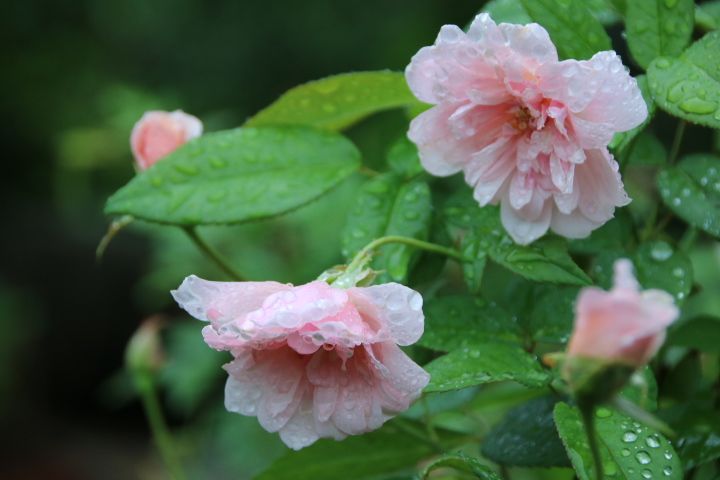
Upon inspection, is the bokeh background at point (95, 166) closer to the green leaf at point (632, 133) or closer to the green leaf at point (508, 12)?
the green leaf at point (508, 12)

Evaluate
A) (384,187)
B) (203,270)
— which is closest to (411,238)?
(384,187)

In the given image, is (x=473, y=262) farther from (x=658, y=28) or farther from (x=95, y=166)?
(x=95, y=166)

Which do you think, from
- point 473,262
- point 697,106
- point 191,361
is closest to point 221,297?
point 473,262

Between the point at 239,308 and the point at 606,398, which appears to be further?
the point at 239,308

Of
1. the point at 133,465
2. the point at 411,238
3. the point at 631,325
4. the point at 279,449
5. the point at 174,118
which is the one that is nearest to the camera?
the point at 631,325

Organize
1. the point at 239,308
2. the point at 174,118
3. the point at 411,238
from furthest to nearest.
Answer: the point at 174,118, the point at 411,238, the point at 239,308

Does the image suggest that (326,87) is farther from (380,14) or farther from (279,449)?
(380,14)

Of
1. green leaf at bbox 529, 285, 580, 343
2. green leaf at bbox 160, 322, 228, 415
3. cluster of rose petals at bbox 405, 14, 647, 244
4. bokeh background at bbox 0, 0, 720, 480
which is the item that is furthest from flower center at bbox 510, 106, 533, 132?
bokeh background at bbox 0, 0, 720, 480
